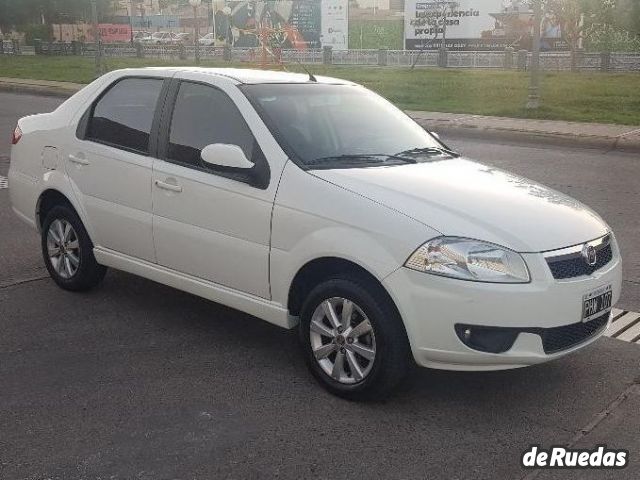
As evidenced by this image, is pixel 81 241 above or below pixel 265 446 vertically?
above

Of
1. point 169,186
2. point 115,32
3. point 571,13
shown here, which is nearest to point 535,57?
point 169,186

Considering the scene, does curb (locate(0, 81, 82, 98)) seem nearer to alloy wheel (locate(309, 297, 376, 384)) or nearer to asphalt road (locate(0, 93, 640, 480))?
asphalt road (locate(0, 93, 640, 480))

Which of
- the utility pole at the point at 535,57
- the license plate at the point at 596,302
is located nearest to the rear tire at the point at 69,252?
the license plate at the point at 596,302

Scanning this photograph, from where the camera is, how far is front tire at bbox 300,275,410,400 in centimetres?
392

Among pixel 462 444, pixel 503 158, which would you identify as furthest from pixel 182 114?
pixel 503 158

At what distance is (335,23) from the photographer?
66812mm

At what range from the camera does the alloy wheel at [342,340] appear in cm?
404

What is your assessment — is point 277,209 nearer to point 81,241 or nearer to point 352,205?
point 352,205

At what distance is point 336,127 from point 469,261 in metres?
1.52

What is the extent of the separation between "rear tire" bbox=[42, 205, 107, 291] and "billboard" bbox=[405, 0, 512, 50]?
193 ft

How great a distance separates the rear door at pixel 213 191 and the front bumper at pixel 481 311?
37.9 inches

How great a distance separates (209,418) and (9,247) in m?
4.03

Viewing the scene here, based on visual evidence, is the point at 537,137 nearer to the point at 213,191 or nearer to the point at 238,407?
the point at 213,191

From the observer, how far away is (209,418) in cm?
395
